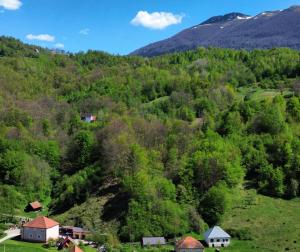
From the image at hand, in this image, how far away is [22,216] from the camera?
205 ft

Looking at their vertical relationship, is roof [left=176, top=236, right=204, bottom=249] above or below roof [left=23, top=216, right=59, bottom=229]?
below

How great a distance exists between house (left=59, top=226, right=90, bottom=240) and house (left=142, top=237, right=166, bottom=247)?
6397 millimetres

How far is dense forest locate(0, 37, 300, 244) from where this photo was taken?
5644 cm

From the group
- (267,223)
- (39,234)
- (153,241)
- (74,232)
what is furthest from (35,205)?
(267,223)

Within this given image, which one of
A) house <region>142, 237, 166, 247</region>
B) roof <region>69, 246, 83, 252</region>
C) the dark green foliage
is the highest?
the dark green foliage

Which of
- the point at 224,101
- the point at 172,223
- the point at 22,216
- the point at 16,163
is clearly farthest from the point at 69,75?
the point at 172,223

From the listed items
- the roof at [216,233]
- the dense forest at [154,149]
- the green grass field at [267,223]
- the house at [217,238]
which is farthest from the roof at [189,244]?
the dense forest at [154,149]

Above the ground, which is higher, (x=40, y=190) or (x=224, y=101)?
(x=224, y=101)

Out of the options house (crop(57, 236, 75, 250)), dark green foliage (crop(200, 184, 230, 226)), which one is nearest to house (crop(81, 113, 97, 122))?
dark green foliage (crop(200, 184, 230, 226))

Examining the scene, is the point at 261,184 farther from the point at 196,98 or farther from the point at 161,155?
the point at 196,98

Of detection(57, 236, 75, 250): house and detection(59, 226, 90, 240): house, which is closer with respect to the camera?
detection(57, 236, 75, 250): house

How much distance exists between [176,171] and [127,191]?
6525mm

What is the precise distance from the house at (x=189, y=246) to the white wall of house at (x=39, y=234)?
12833 mm

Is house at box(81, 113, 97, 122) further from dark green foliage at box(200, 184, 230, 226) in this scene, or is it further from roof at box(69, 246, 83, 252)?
roof at box(69, 246, 83, 252)
